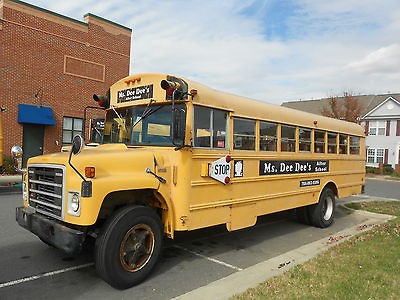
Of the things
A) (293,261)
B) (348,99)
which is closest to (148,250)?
(293,261)

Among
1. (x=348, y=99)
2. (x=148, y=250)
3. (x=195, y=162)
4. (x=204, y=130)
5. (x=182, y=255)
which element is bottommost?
(x=182, y=255)

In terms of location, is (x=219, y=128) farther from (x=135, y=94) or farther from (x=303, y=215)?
(x=303, y=215)

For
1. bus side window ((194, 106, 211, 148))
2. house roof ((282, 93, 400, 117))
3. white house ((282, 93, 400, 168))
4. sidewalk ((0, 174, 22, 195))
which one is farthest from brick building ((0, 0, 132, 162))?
house roof ((282, 93, 400, 117))

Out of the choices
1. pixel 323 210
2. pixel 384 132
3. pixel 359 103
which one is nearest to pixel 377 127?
pixel 384 132

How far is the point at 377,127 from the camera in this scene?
33.8 meters

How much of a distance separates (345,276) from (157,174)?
2.59 m

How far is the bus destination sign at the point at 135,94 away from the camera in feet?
16.4

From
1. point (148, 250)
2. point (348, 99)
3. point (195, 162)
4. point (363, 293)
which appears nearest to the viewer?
point (363, 293)

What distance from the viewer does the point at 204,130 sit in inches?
194

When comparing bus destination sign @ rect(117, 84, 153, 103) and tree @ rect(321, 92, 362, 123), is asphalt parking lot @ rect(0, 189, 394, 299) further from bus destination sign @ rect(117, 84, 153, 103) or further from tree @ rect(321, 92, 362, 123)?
tree @ rect(321, 92, 362, 123)

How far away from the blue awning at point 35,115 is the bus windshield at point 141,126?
36.0 ft

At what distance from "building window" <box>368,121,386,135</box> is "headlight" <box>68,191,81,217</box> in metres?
34.8

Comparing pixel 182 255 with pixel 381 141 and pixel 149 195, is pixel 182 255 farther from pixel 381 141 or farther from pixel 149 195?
pixel 381 141

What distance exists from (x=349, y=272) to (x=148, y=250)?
2507 mm
